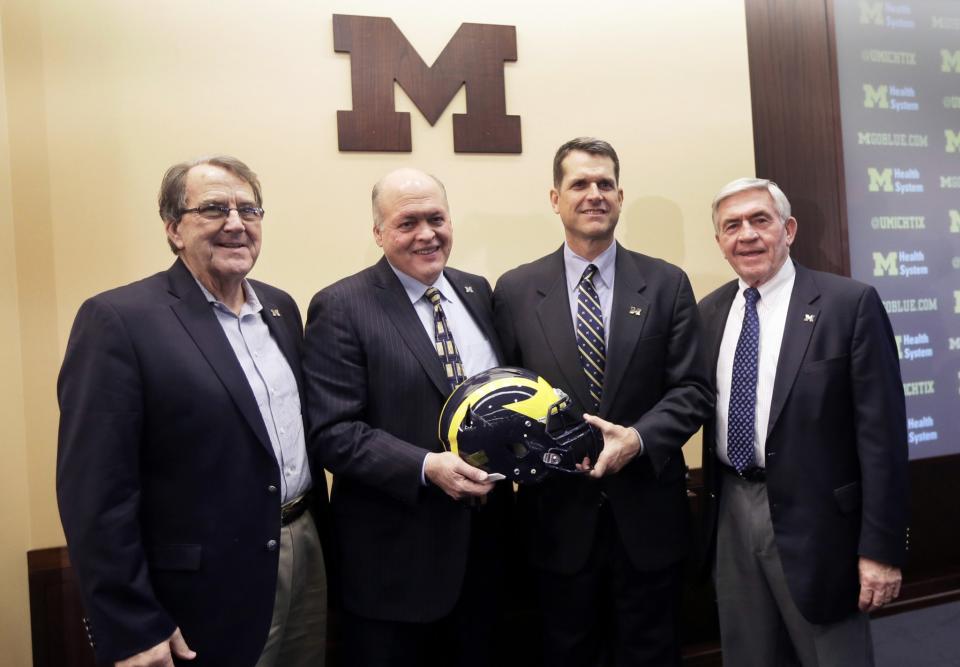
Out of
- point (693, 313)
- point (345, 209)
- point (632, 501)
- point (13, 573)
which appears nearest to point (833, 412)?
point (693, 313)

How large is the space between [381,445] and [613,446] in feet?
1.98

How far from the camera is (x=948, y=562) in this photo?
3.39 meters

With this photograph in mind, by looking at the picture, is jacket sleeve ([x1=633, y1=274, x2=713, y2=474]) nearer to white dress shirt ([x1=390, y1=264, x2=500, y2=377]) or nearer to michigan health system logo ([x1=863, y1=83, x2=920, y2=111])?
white dress shirt ([x1=390, y1=264, x2=500, y2=377])

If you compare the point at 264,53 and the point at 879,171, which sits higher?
the point at 264,53

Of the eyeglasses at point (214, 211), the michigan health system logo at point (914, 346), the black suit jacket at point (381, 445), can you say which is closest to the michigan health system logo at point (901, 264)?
the michigan health system logo at point (914, 346)

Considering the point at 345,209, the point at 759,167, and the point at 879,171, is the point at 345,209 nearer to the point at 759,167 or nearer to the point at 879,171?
the point at 759,167

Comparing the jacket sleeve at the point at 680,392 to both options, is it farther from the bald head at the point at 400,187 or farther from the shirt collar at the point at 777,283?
the bald head at the point at 400,187

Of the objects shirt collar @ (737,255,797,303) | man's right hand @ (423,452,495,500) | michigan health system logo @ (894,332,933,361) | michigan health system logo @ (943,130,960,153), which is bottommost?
man's right hand @ (423,452,495,500)

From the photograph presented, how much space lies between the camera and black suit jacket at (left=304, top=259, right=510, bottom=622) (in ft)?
5.77

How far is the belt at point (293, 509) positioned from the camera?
173 centimetres

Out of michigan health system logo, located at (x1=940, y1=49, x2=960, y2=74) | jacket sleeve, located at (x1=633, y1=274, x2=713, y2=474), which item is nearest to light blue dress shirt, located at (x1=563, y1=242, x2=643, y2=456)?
jacket sleeve, located at (x1=633, y1=274, x2=713, y2=474)

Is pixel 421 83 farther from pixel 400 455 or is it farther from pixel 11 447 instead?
pixel 11 447

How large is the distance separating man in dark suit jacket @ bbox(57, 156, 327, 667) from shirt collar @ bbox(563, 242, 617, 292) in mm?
881

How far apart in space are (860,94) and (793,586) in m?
2.50
